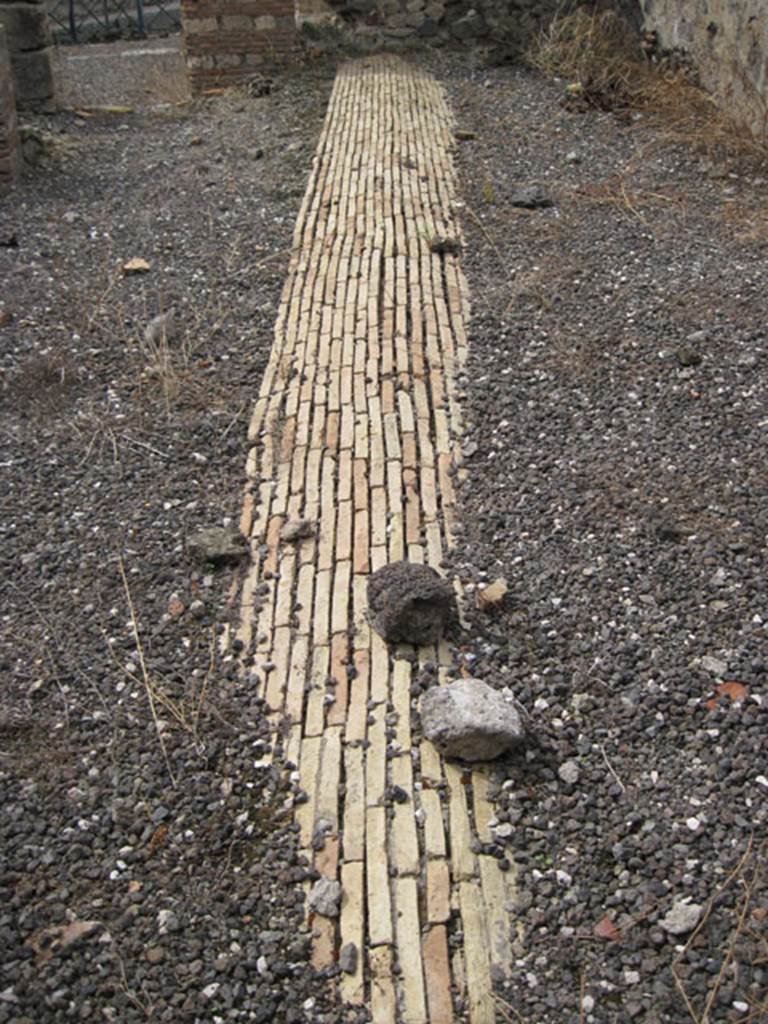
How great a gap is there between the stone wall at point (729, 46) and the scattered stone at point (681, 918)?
20.9 ft

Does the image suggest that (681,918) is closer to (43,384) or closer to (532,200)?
(43,384)

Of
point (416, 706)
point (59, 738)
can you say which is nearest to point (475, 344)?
point (416, 706)

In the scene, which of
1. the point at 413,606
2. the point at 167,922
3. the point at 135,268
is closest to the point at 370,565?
the point at 413,606

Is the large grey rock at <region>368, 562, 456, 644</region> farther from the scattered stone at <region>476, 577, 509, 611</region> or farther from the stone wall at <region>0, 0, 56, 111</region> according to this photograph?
the stone wall at <region>0, 0, 56, 111</region>

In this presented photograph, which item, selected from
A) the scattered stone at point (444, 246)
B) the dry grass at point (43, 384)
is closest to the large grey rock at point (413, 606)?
the dry grass at point (43, 384)

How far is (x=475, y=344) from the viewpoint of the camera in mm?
5504

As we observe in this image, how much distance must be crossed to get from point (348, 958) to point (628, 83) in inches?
326

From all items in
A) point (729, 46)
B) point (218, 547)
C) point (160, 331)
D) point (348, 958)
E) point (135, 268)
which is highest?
point (729, 46)

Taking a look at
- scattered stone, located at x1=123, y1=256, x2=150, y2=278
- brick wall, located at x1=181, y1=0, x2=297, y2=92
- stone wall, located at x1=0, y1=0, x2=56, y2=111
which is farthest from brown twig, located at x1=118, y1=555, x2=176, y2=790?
brick wall, located at x1=181, y1=0, x2=297, y2=92

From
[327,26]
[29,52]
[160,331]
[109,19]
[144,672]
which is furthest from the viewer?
[109,19]

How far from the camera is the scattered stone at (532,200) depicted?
7086mm

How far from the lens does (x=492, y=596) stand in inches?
148

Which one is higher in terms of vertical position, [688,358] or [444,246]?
[444,246]

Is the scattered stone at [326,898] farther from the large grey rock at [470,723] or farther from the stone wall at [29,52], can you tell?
the stone wall at [29,52]
